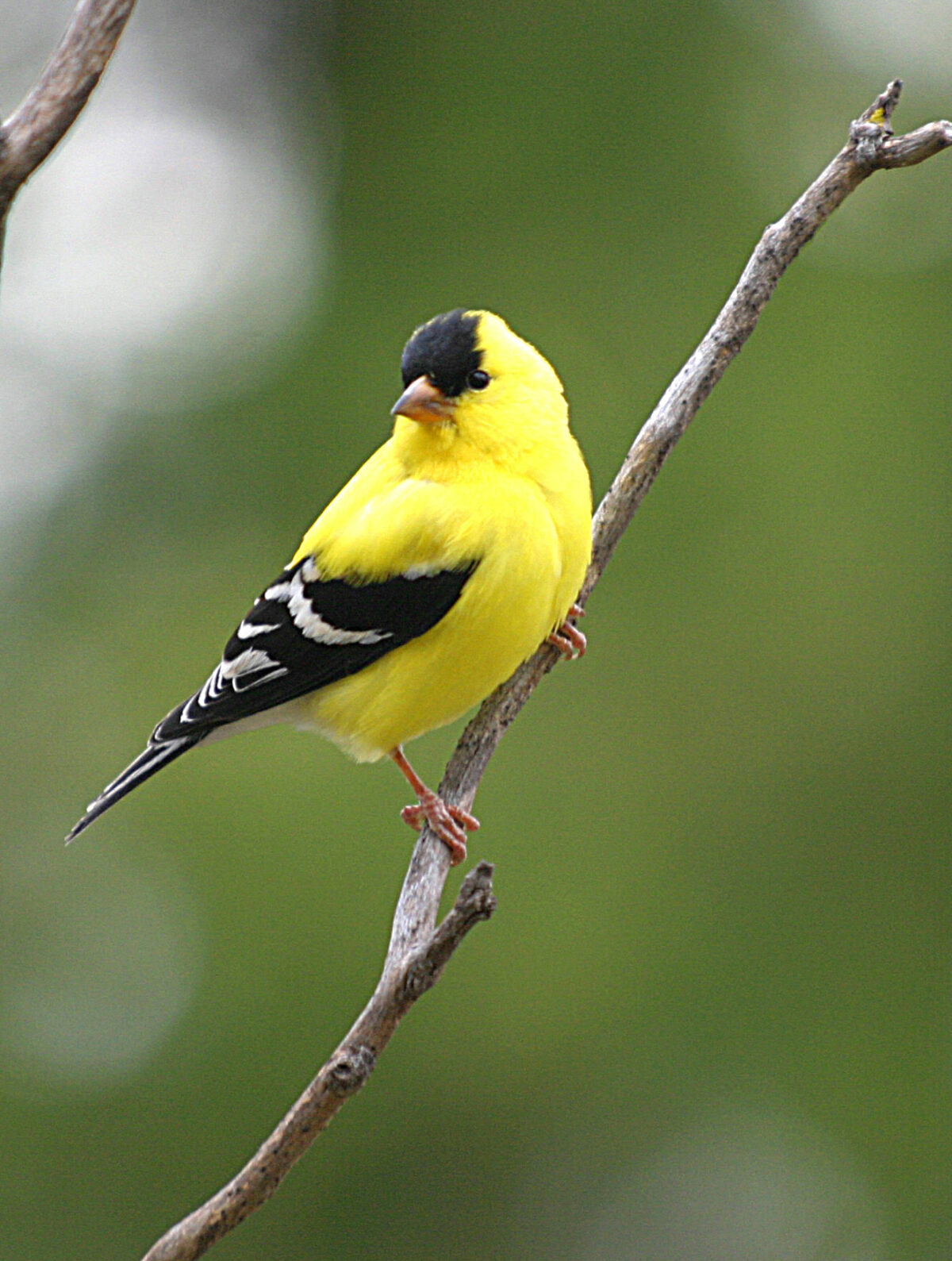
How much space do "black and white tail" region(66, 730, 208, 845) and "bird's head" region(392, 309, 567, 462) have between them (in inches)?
28.9

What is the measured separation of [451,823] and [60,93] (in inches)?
54.6

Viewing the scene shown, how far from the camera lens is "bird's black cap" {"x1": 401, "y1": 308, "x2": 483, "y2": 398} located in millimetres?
2535

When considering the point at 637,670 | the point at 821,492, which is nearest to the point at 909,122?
the point at 821,492

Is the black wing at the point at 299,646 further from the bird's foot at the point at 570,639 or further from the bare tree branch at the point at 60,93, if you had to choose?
the bare tree branch at the point at 60,93

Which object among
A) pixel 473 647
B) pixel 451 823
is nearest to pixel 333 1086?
pixel 451 823

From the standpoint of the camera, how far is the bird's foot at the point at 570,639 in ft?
8.86

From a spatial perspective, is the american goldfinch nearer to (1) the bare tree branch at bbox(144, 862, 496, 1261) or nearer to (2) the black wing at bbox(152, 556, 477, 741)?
(2) the black wing at bbox(152, 556, 477, 741)

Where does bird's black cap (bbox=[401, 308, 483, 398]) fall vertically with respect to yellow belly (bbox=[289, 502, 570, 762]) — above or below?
above

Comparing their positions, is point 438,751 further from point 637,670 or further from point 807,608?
point 807,608

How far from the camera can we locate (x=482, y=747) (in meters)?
2.44

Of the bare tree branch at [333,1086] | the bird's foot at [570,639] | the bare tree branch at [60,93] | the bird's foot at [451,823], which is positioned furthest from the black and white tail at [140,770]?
the bare tree branch at [60,93]

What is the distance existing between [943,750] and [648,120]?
2507mm

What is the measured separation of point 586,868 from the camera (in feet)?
14.4

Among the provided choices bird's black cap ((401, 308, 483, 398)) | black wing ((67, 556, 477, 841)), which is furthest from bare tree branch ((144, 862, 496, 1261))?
bird's black cap ((401, 308, 483, 398))
